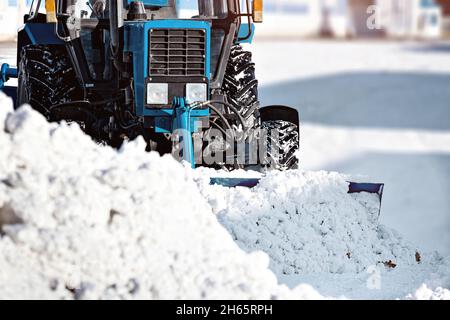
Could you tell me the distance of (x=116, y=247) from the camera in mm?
4508

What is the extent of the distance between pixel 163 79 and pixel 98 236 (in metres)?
2.48

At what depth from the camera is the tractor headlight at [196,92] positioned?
682 cm

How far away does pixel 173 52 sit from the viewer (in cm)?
685

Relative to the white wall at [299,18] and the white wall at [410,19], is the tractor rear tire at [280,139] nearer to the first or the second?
the white wall at [299,18]

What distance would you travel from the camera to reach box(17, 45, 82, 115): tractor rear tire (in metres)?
7.50

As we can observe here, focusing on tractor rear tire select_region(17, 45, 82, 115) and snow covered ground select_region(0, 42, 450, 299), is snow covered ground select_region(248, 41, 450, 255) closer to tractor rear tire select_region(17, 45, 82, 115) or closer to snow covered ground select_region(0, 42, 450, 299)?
snow covered ground select_region(0, 42, 450, 299)

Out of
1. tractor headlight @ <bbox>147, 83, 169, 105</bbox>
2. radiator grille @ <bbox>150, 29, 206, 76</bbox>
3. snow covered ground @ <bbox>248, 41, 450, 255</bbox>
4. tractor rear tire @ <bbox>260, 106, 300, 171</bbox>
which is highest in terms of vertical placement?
radiator grille @ <bbox>150, 29, 206, 76</bbox>

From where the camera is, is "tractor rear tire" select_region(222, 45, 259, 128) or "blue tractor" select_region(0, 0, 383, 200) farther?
"tractor rear tire" select_region(222, 45, 259, 128)

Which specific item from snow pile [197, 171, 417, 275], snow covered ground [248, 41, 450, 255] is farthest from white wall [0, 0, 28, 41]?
snow pile [197, 171, 417, 275]

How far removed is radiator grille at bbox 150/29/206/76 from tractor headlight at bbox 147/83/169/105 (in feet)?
A: 0.25

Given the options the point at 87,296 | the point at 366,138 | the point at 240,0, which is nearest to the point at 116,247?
the point at 87,296

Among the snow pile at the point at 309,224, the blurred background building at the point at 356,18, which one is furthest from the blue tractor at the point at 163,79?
the blurred background building at the point at 356,18

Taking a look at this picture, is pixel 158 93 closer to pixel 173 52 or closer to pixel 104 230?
pixel 173 52
